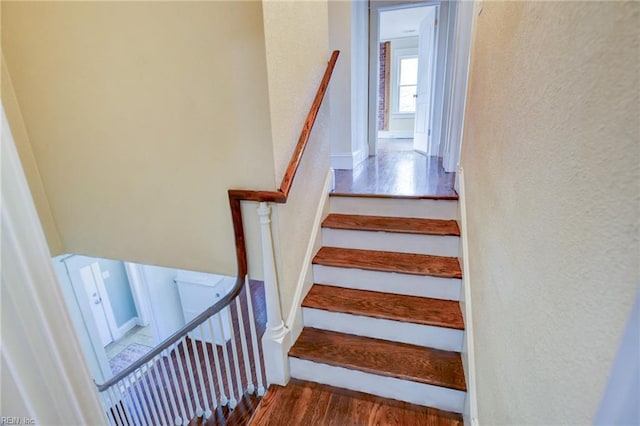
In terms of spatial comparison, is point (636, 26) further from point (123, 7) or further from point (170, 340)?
point (170, 340)

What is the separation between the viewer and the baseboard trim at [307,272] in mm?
1783

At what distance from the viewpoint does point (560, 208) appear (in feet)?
2.11

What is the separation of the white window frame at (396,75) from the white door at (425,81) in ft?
8.20

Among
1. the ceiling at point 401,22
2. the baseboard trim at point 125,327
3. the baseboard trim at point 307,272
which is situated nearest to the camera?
the baseboard trim at point 307,272


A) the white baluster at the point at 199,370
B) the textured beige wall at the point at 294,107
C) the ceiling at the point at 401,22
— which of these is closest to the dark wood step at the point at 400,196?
the textured beige wall at the point at 294,107

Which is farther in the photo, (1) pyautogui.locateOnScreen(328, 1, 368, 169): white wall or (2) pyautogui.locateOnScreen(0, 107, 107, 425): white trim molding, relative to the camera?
(1) pyautogui.locateOnScreen(328, 1, 368, 169): white wall

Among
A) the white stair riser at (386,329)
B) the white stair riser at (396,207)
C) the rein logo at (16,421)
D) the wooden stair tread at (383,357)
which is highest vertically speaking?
the rein logo at (16,421)

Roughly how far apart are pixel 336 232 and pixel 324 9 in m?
1.45

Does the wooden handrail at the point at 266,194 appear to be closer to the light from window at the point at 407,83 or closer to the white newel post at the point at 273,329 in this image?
the white newel post at the point at 273,329

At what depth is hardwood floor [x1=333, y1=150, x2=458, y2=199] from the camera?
7.59 feet

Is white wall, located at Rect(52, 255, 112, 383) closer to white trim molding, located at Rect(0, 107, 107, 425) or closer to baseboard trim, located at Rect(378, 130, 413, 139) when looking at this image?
white trim molding, located at Rect(0, 107, 107, 425)

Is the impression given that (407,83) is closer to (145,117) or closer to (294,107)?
(294,107)

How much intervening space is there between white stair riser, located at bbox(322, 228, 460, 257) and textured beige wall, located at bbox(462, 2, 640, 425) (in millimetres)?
771

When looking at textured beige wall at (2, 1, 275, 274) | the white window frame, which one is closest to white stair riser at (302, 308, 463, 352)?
textured beige wall at (2, 1, 275, 274)
